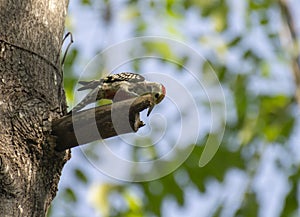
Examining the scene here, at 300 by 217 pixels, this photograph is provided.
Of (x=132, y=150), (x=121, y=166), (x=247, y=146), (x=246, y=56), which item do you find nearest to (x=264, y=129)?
(x=247, y=146)

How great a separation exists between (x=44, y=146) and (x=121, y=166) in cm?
57

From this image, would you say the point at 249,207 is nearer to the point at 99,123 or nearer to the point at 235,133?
the point at 235,133

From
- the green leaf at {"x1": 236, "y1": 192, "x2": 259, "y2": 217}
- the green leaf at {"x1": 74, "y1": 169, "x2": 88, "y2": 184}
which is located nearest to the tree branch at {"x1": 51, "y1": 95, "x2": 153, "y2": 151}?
the green leaf at {"x1": 236, "y1": 192, "x2": 259, "y2": 217}

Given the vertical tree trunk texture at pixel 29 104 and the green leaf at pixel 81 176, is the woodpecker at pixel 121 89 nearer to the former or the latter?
the vertical tree trunk texture at pixel 29 104

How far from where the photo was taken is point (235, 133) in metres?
5.63

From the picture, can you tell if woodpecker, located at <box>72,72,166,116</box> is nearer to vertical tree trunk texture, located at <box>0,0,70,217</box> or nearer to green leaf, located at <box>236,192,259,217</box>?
vertical tree trunk texture, located at <box>0,0,70,217</box>

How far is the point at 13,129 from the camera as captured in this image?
2.25 m

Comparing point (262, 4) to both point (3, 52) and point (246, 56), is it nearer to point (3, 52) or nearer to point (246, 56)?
point (246, 56)

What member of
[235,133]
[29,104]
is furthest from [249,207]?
[29,104]

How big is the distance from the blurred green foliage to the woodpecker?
249 cm

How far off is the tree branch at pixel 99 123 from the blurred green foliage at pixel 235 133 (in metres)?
2.60

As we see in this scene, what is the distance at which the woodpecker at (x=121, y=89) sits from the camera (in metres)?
2.37

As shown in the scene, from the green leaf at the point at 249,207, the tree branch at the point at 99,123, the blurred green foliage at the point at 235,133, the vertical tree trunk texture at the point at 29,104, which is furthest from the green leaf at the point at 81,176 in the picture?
the tree branch at the point at 99,123

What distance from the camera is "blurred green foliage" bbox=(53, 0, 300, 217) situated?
5133mm
